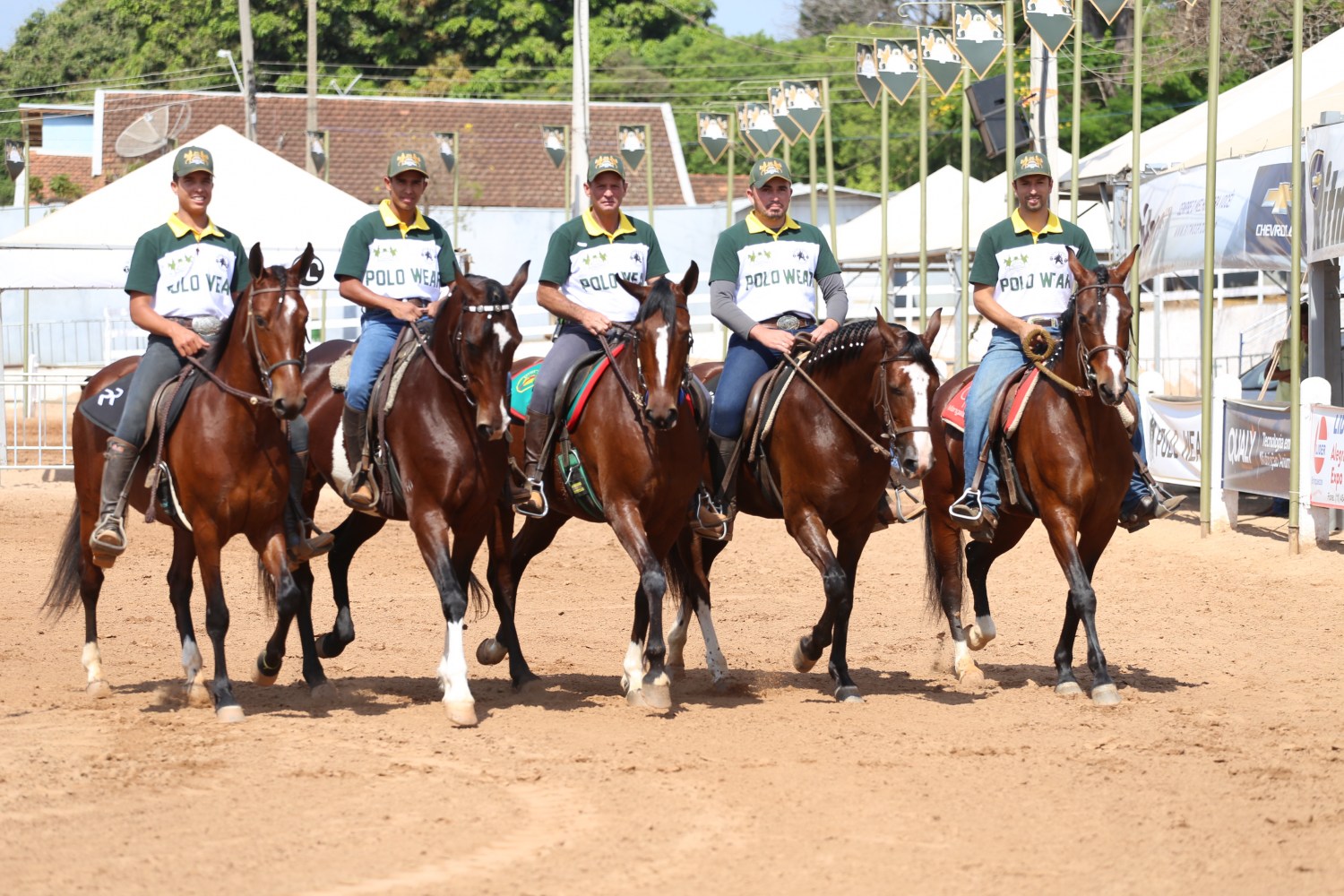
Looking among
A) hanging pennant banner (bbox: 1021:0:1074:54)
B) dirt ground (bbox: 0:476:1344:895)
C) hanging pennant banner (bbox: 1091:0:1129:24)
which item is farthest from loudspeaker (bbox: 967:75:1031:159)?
dirt ground (bbox: 0:476:1344:895)

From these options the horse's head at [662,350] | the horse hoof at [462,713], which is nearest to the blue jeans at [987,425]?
the horse's head at [662,350]

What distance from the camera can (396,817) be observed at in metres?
6.44

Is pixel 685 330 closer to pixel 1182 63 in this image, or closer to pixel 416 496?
pixel 416 496

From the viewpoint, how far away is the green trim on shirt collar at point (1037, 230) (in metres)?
9.68

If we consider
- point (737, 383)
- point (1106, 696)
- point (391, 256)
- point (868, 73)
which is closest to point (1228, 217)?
point (868, 73)

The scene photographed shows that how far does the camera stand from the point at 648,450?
887 cm

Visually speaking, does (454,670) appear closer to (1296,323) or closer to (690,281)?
(690,281)

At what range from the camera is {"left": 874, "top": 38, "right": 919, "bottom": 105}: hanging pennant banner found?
2094cm

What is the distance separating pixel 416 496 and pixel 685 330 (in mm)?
1689

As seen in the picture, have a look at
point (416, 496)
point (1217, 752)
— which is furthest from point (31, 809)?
point (1217, 752)

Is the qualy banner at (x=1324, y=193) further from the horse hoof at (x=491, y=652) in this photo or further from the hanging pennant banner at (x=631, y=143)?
the hanging pennant banner at (x=631, y=143)

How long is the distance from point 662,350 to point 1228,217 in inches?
444

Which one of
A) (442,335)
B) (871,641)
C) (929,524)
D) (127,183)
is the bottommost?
(871,641)

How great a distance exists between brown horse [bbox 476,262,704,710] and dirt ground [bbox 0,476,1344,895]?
0.38 metres
